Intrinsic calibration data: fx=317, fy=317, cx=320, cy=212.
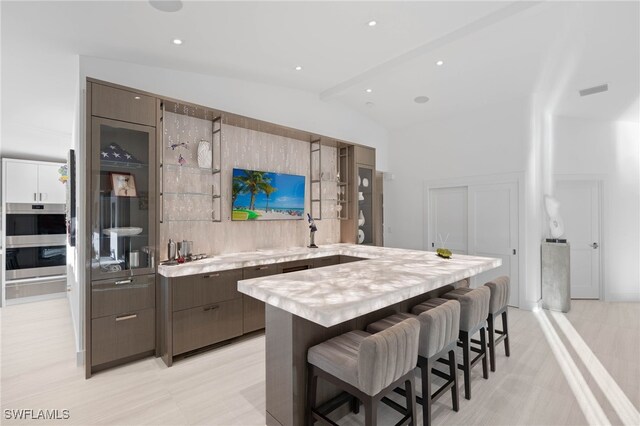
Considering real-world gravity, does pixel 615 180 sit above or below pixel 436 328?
above

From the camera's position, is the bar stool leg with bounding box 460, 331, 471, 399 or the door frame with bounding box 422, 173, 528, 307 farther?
the door frame with bounding box 422, 173, 528, 307

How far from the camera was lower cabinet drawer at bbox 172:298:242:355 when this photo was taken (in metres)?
3.01

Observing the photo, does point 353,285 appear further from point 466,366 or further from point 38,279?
point 38,279

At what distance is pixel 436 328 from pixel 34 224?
6.67 meters

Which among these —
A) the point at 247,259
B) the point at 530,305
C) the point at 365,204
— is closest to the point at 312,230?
the point at 365,204

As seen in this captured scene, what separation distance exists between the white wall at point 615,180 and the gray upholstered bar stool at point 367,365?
5.28 meters

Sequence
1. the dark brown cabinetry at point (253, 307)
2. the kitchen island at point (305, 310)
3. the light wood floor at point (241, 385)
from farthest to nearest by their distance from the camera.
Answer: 1. the dark brown cabinetry at point (253, 307)
2. the light wood floor at point (241, 385)
3. the kitchen island at point (305, 310)

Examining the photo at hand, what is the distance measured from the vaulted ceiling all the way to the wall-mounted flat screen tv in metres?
1.27

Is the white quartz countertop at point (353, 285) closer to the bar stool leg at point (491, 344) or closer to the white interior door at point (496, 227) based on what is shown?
the bar stool leg at point (491, 344)

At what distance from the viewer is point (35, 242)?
5469 mm

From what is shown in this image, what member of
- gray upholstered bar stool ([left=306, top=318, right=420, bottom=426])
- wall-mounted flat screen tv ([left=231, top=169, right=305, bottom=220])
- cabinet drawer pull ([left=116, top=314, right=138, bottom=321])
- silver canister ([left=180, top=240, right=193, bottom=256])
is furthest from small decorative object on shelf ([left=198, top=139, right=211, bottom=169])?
gray upholstered bar stool ([left=306, top=318, right=420, bottom=426])

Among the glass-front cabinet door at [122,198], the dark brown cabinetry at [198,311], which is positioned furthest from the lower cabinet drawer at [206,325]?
the glass-front cabinet door at [122,198]

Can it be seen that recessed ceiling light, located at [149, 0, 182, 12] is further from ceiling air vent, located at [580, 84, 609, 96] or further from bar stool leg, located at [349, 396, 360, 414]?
ceiling air vent, located at [580, 84, 609, 96]

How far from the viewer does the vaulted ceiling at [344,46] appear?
104 inches
